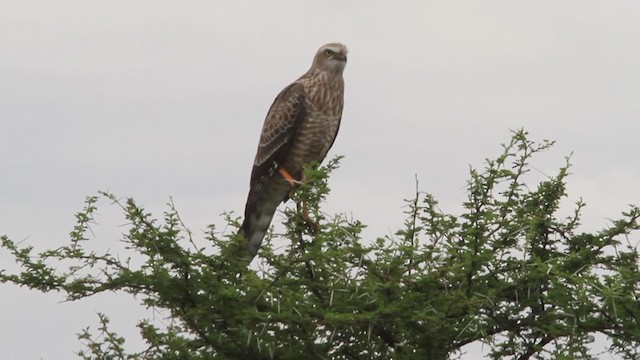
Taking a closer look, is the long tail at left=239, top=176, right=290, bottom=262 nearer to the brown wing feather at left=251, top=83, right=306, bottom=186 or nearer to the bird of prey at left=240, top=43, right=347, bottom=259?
the bird of prey at left=240, top=43, right=347, bottom=259

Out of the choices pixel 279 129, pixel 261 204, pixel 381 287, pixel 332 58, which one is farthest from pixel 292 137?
pixel 381 287

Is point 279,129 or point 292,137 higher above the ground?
point 279,129

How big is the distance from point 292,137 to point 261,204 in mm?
805

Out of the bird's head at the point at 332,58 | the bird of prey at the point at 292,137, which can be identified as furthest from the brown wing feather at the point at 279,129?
the bird's head at the point at 332,58

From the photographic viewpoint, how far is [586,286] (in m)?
7.55

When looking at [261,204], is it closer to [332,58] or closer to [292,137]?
[292,137]

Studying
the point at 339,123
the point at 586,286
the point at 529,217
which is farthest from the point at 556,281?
the point at 339,123

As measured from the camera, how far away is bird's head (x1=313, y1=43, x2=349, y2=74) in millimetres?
11938

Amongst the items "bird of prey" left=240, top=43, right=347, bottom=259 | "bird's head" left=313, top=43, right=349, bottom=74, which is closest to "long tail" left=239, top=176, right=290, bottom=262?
"bird of prey" left=240, top=43, right=347, bottom=259

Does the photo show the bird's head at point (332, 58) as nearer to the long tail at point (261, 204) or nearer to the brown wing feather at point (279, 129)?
the brown wing feather at point (279, 129)

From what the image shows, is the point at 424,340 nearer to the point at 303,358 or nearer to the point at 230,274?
the point at 303,358

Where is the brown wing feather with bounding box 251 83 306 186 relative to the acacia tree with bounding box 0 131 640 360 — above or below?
above

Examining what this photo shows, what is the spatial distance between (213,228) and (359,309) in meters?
A: 1.43

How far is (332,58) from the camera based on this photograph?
12.0 m
